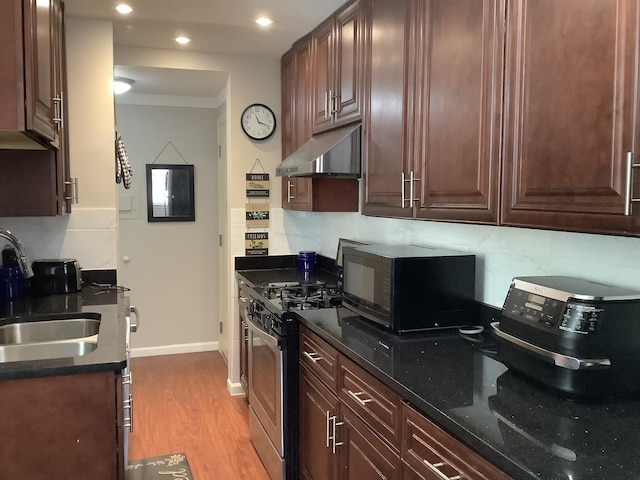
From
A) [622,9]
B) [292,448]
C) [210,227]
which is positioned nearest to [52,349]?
[292,448]

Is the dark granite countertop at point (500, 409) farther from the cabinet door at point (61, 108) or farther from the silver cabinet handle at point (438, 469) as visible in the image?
the cabinet door at point (61, 108)

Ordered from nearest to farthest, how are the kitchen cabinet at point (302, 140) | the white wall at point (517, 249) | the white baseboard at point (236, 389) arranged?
the white wall at point (517, 249), the kitchen cabinet at point (302, 140), the white baseboard at point (236, 389)

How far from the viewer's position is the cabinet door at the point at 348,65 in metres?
2.67

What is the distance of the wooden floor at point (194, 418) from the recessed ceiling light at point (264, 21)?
98.8 inches

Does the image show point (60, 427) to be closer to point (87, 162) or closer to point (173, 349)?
point (87, 162)

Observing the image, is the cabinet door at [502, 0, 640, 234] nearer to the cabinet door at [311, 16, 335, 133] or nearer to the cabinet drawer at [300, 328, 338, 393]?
the cabinet drawer at [300, 328, 338, 393]

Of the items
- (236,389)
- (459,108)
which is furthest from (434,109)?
(236,389)

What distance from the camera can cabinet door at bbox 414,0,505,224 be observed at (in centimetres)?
166

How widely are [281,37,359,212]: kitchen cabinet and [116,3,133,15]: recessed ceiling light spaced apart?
1.05 m

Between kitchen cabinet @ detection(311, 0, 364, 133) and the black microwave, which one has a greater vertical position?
kitchen cabinet @ detection(311, 0, 364, 133)

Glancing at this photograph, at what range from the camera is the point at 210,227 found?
16.6ft

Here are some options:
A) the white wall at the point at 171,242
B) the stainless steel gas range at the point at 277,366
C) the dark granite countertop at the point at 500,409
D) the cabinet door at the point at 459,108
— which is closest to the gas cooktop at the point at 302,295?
the stainless steel gas range at the point at 277,366

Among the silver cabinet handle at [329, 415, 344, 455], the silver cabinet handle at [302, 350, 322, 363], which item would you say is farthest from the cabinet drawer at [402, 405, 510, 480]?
the silver cabinet handle at [302, 350, 322, 363]

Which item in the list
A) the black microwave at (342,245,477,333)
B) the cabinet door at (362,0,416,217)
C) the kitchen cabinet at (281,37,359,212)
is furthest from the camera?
the kitchen cabinet at (281,37,359,212)
